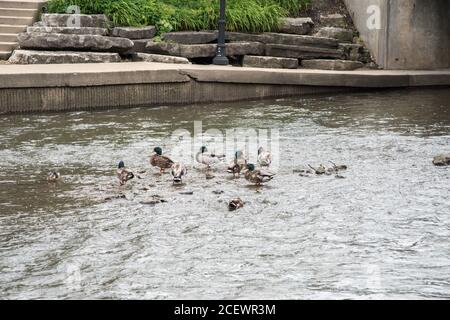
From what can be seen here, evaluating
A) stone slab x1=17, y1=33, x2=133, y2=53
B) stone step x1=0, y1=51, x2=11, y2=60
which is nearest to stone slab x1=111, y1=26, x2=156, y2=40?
stone slab x1=17, y1=33, x2=133, y2=53

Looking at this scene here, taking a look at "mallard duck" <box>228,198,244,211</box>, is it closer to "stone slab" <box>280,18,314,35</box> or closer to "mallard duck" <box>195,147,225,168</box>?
"mallard duck" <box>195,147,225,168</box>

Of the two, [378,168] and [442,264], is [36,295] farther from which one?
[378,168]

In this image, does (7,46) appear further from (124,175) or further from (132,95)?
(124,175)

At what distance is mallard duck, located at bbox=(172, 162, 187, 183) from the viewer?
11.3m

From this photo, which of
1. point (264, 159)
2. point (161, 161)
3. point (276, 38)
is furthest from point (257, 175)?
point (276, 38)

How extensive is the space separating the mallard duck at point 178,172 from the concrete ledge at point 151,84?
504cm

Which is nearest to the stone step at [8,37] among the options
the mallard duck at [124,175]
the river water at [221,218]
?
the river water at [221,218]

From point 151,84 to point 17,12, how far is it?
426cm

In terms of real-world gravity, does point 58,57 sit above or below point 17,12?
below

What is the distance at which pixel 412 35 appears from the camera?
2083cm

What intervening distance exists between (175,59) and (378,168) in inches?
288

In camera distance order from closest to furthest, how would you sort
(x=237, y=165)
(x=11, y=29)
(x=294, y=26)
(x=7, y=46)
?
1. (x=237, y=165)
2. (x=7, y=46)
3. (x=11, y=29)
4. (x=294, y=26)

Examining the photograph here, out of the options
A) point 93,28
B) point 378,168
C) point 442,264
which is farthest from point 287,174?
point 93,28

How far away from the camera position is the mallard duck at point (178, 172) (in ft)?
37.2
